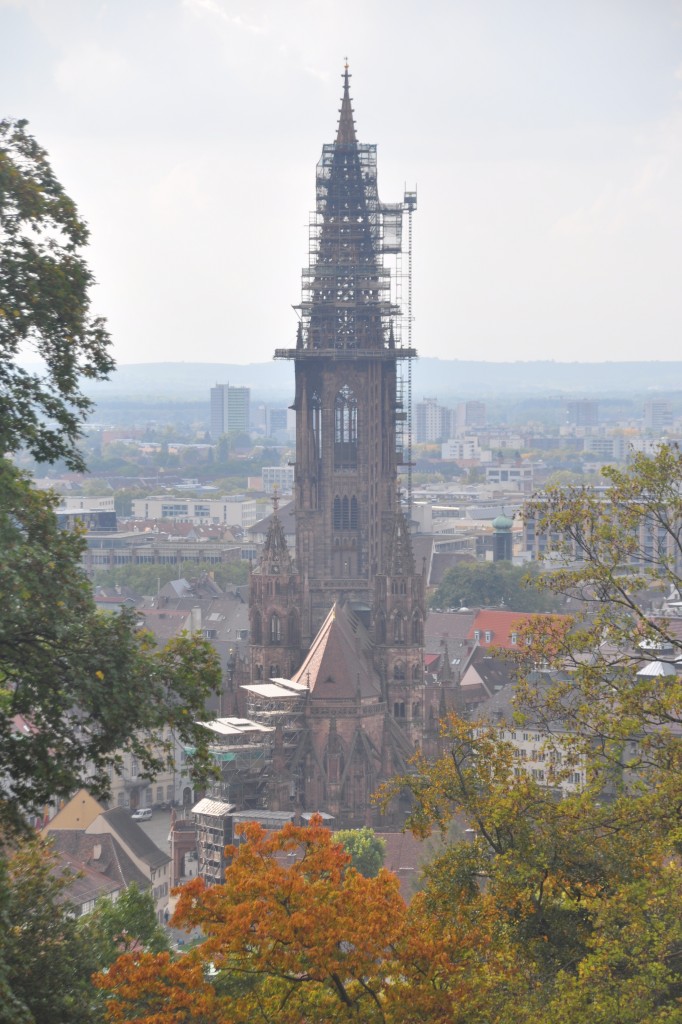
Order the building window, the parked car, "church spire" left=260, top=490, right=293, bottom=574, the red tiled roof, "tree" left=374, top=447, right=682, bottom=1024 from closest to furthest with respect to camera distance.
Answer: "tree" left=374, top=447, right=682, bottom=1024 → the parked car → the building window → "church spire" left=260, top=490, right=293, bottom=574 → the red tiled roof

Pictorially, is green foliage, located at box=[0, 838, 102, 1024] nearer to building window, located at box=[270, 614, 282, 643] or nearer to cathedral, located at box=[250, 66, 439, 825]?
cathedral, located at box=[250, 66, 439, 825]

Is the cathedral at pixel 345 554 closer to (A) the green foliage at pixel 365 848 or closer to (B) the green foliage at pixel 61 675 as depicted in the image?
(A) the green foliage at pixel 365 848

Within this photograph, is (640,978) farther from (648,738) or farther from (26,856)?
(26,856)

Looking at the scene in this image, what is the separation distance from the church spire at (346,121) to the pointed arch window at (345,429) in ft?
62.4

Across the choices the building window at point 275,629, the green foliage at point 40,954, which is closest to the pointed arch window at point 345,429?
the building window at point 275,629

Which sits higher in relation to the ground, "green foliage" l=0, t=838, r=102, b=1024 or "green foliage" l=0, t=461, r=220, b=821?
"green foliage" l=0, t=461, r=220, b=821

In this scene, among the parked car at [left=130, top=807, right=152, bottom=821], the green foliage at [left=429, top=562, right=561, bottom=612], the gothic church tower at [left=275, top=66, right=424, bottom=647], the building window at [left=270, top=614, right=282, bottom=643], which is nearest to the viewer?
the parked car at [left=130, top=807, right=152, bottom=821]

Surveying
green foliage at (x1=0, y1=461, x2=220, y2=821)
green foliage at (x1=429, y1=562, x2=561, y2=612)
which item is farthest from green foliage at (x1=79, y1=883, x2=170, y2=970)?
green foliage at (x1=429, y1=562, x2=561, y2=612)

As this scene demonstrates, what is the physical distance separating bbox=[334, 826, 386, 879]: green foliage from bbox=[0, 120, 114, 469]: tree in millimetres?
56851

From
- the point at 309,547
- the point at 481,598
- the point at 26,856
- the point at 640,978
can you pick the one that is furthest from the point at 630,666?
the point at 481,598

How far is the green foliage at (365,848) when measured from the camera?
87.4 metres

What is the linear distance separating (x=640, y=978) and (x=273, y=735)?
232 ft

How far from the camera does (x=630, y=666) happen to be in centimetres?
3616

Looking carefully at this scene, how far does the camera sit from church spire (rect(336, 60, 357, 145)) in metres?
138
